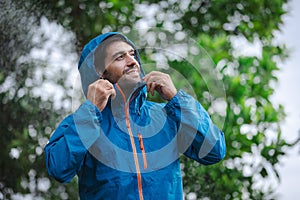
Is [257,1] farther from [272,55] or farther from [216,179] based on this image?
[216,179]

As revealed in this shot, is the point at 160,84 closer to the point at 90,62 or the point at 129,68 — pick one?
the point at 129,68

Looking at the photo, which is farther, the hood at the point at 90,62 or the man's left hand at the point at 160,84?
the hood at the point at 90,62

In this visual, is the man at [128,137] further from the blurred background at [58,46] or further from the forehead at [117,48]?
the blurred background at [58,46]

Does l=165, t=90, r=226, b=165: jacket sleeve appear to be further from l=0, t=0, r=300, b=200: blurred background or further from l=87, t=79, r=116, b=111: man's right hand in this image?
l=0, t=0, r=300, b=200: blurred background

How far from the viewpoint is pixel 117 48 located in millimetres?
1636

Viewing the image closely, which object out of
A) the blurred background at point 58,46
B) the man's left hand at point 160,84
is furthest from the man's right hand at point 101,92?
the blurred background at point 58,46

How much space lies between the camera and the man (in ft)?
4.82

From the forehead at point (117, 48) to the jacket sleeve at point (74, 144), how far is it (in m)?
0.20

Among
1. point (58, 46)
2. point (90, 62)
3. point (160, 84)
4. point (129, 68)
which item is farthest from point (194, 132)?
point (58, 46)

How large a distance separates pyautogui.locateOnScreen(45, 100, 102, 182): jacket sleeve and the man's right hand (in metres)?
0.02

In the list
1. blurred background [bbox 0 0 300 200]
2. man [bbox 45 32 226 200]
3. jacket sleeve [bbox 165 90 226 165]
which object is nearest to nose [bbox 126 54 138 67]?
man [bbox 45 32 226 200]

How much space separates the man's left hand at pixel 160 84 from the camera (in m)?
1.55

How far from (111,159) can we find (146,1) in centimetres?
256

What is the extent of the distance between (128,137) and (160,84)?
0.59ft
